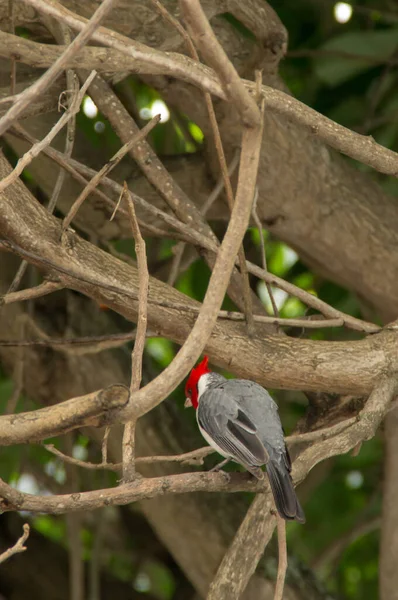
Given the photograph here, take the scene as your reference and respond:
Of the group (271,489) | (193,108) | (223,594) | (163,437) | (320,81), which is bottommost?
(223,594)

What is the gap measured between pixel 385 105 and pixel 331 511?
2.27 meters

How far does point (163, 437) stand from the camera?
12.9ft

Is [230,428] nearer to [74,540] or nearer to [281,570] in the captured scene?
[281,570]

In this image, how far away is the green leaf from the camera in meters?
3.88

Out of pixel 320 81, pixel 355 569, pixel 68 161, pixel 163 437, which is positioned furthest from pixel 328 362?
pixel 355 569

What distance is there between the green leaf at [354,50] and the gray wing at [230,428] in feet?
5.81

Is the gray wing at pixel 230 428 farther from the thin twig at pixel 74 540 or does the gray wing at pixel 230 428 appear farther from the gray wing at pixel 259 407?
the thin twig at pixel 74 540

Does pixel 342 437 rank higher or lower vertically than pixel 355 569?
lower

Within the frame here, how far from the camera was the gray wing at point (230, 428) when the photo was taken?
103 inches

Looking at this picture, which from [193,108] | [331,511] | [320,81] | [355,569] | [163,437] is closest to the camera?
[193,108]

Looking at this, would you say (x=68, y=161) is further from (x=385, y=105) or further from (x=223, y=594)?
(x=385, y=105)

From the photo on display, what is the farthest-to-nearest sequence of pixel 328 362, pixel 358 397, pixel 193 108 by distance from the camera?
pixel 193 108, pixel 358 397, pixel 328 362

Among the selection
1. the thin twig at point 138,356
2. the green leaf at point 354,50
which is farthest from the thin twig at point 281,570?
the green leaf at point 354,50

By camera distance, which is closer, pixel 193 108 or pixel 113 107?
pixel 113 107
